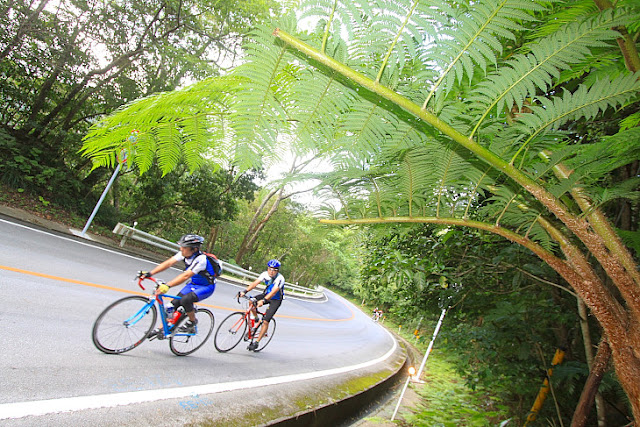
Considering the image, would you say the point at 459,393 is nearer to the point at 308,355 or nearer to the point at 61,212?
the point at 308,355

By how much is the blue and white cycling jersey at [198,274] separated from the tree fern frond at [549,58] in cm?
406

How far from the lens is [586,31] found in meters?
0.71

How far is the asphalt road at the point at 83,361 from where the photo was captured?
2.38 metres

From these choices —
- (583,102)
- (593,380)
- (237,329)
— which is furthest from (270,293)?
(583,102)

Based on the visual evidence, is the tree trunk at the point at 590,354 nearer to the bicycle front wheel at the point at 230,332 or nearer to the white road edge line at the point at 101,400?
the white road edge line at the point at 101,400

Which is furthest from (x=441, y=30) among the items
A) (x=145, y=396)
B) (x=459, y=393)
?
(x=459, y=393)

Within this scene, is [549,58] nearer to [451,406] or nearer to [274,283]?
[274,283]

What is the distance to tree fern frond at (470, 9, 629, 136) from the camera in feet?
2.31

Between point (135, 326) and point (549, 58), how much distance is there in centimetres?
475

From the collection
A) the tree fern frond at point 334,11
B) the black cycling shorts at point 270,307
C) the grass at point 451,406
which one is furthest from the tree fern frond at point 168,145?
the black cycling shorts at point 270,307

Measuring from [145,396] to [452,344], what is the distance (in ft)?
15.0

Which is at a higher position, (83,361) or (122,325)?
(122,325)

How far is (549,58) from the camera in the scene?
75 centimetres

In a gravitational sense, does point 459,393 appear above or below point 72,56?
below
